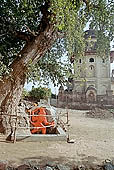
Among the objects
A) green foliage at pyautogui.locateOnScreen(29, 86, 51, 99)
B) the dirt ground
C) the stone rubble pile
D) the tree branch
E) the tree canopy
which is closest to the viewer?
the stone rubble pile

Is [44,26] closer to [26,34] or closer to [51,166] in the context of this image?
[26,34]

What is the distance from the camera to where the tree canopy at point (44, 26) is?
21.0 ft

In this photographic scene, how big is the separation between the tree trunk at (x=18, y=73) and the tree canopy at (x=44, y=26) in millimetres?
232

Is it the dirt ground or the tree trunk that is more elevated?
the tree trunk

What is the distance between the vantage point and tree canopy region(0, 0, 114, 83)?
21.0ft

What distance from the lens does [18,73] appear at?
6.65 metres

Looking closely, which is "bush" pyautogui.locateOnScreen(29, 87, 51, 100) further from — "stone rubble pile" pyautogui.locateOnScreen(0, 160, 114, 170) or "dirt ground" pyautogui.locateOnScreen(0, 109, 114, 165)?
"stone rubble pile" pyautogui.locateOnScreen(0, 160, 114, 170)

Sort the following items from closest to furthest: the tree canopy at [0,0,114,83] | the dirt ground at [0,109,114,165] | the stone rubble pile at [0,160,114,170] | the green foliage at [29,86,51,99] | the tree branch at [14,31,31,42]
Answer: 1. the stone rubble pile at [0,160,114,170]
2. the dirt ground at [0,109,114,165]
3. the tree canopy at [0,0,114,83]
4. the tree branch at [14,31,31,42]
5. the green foliage at [29,86,51,99]

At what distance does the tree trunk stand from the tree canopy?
0.23 m

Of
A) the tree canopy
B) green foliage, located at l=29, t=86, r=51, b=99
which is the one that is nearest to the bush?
green foliage, located at l=29, t=86, r=51, b=99

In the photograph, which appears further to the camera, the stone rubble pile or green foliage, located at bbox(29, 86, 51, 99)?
green foliage, located at bbox(29, 86, 51, 99)

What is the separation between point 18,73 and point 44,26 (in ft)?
7.09

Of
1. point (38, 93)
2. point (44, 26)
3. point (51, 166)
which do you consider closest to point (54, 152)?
point (51, 166)

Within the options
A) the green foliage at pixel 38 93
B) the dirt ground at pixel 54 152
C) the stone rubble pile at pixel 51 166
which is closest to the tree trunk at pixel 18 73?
the dirt ground at pixel 54 152
